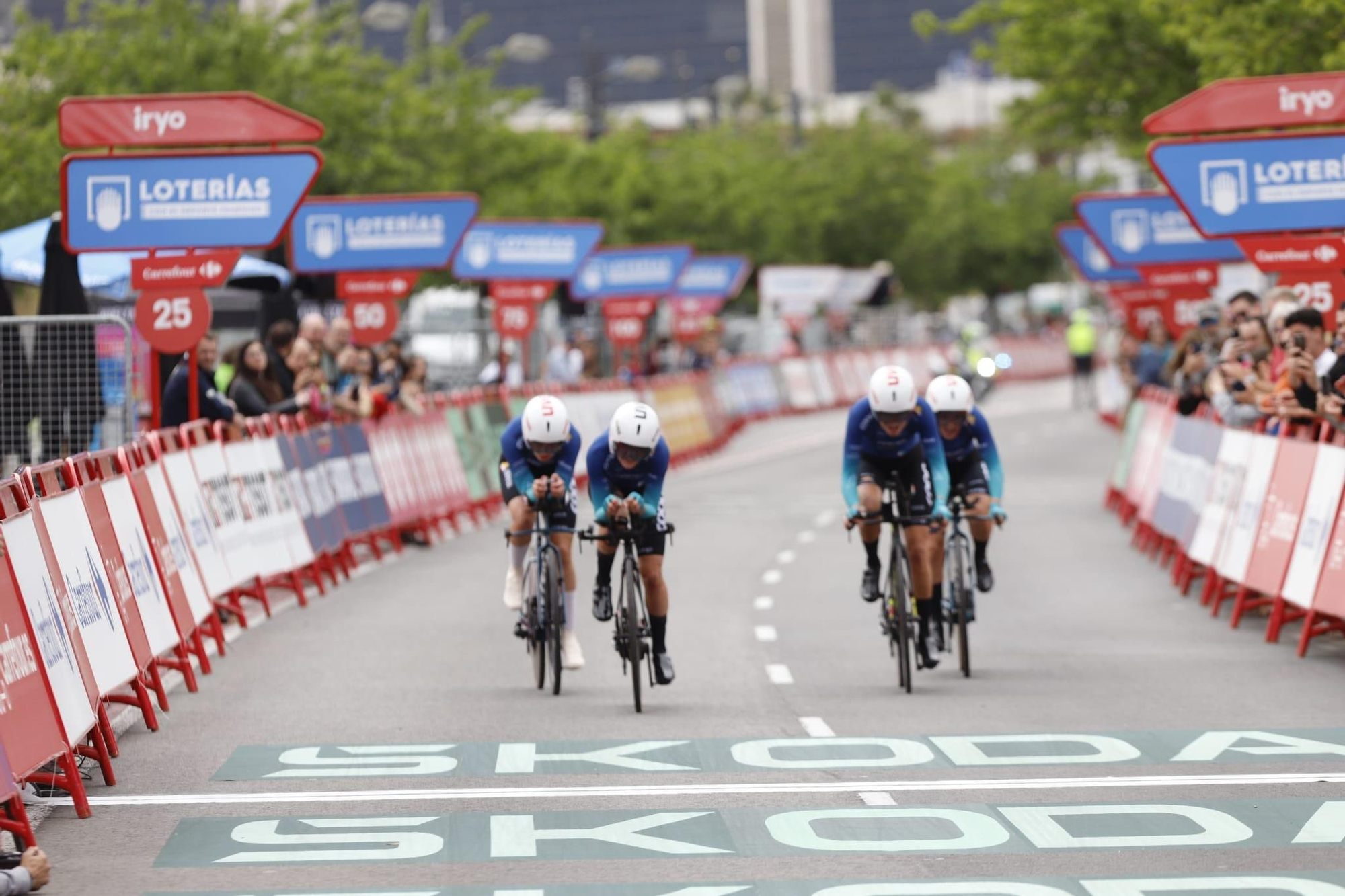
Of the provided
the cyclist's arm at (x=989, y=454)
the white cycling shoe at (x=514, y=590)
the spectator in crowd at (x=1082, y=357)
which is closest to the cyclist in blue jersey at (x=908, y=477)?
the cyclist's arm at (x=989, y=454)

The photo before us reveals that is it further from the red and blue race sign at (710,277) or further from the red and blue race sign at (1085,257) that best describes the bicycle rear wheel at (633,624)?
the red and blue race sign at (710,277)

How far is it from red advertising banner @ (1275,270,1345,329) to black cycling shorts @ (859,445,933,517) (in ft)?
18.8

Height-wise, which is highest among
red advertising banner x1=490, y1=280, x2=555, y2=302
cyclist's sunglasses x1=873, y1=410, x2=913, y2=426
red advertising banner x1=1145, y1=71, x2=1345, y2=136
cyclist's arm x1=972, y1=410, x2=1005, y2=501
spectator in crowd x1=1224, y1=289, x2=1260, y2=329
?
red advertising banner x1=1145, y1=71, x2=1345, y2=136

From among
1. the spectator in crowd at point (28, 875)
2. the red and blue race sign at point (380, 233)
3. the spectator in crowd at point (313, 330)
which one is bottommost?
the spectator in crowd at point (28, 875)

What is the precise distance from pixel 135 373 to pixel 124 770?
1095 cm

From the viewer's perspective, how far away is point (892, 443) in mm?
13742

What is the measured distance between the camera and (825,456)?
37969 mm

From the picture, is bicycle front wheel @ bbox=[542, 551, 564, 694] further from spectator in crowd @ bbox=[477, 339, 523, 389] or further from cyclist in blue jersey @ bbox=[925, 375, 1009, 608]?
spectator in crowd @ bbox=[477, 339, 523, 389]

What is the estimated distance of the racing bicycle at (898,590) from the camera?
13438 millimetres

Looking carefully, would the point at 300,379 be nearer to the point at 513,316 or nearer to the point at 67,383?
the point at 67,383

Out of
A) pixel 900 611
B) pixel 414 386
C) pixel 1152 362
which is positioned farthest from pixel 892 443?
pixel 1152 362

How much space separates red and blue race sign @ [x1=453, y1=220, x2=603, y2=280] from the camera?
3359cm

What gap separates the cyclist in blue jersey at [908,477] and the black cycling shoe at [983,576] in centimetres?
94

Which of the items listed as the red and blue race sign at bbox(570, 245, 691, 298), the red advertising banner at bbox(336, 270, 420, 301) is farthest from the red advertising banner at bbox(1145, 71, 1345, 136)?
the red and blue race sign at bbox(570, 245, 691, 298)
